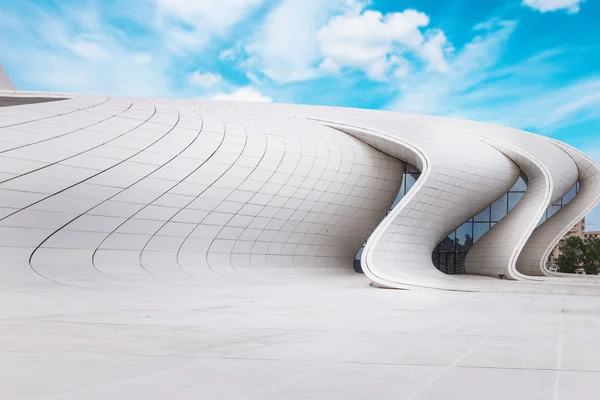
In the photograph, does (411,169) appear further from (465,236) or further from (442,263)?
(442,263)

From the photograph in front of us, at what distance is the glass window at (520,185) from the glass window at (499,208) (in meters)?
0.64

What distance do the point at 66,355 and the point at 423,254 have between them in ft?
72.7

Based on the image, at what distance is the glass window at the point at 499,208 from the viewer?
3145cm

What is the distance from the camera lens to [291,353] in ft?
18.4

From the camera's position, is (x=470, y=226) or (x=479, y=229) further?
(x=470, y=226)

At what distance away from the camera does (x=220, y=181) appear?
2139 cm

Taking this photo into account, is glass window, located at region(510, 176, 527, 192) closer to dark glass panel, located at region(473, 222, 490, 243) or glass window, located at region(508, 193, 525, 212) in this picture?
glass window, located at region(508, 193, 525, 212)

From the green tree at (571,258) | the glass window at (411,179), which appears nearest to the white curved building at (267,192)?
the glass window at (411,179)

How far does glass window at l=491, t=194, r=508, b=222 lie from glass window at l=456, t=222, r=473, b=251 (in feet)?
4.22

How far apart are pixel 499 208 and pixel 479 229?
4.94ft

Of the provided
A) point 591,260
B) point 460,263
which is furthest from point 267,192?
point 591,260

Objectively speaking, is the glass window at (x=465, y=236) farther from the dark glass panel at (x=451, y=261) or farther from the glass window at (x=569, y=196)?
the glass window at (x=569, y=196)

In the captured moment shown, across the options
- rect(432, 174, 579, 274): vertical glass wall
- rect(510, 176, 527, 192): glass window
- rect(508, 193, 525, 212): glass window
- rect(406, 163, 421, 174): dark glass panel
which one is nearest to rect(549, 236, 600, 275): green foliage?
rect(432, 174, 579, 274): vertical glass wall

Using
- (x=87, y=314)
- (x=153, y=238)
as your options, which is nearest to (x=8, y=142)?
(x=153, y=238)
